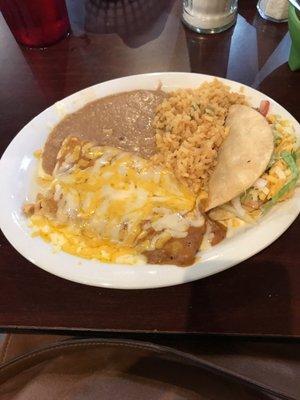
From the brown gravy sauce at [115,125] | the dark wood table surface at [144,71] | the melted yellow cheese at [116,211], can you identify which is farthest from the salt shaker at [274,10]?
the melted yellow cheese at [116,211]

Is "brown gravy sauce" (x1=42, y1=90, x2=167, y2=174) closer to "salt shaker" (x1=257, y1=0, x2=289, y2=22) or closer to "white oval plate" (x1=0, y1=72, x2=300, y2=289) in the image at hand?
"white oval plate" (x1=0, y1=72, x2=300, y2=289)

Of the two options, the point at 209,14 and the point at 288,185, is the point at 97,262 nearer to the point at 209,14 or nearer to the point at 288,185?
the point at 288,185

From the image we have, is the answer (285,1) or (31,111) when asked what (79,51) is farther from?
(285,1)

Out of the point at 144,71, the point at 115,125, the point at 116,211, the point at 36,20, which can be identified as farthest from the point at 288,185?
the point at 36,20

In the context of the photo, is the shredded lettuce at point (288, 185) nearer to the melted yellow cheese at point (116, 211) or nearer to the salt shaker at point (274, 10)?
the melted yellow cheese at point (116, 211)

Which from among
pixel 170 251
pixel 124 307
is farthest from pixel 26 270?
pixel 170 251
